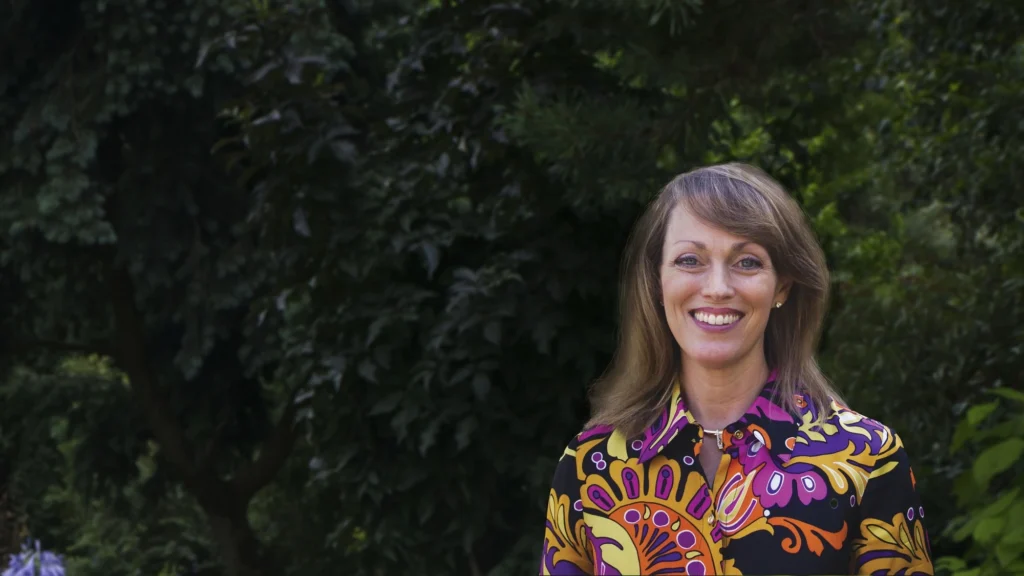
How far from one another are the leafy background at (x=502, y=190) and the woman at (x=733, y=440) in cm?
159

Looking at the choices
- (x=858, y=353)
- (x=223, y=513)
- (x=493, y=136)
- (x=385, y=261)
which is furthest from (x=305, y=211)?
(x=223, y=513)

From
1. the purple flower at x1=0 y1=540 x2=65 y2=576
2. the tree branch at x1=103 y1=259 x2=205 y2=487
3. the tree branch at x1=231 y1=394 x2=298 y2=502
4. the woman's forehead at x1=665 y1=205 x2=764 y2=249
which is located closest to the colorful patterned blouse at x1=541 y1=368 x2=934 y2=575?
the woman's forehead at x1=665 y1=205 x2=764 y2=249

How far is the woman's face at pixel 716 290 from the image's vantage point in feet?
5.88

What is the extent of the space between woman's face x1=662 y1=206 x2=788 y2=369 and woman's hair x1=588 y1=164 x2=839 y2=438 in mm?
18

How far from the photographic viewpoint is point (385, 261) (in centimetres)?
489

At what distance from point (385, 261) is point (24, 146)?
3639 millimetres

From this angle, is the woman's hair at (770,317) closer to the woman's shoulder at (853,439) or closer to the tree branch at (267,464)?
the woman's shoulder at (853,439)

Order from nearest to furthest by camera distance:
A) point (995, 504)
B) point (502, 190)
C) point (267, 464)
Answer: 1. point (995, 504)
2. point (502, 190)
3. point (267, 464)

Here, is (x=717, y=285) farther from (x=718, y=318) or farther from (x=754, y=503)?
(x=754, y=503)

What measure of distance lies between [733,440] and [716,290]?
0.20 meters

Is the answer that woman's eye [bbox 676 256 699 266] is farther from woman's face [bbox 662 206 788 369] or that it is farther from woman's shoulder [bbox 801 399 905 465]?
woman's shoulder [bbox 801 399 905 465]

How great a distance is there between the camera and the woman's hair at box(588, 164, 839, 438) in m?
1.80

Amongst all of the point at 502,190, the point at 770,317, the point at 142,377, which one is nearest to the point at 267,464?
the point at 142,377

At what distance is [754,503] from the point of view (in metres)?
1.74
